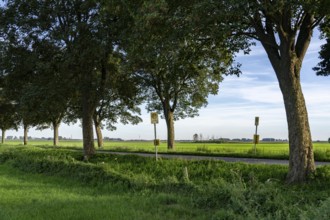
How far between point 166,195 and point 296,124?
6475 millimetres

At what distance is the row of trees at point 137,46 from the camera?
48.1 ft

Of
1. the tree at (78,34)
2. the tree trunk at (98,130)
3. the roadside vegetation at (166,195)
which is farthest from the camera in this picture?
the tree trunk at (98,130)

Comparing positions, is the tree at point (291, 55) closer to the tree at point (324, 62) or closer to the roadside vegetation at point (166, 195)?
the roadside vegetation at point (166, 195)

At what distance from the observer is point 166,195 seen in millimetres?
11742

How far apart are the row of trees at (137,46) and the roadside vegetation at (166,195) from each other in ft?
12.1

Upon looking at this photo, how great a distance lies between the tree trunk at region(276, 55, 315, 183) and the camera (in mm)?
15273

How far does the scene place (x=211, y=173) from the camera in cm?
1816

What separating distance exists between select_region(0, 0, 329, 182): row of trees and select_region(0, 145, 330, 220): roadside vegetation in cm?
369

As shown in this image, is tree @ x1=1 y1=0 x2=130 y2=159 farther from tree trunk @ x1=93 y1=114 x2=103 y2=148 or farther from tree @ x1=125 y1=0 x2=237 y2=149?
tree trunk @ x1=93 y1=114 x2=103 y2=148

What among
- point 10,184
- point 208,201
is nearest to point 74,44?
point 10,184

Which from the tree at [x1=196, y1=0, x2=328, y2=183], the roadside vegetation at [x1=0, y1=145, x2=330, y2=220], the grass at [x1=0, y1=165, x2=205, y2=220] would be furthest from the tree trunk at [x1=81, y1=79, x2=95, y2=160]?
the tree at [x1=196, y1=0, x2=328, y2=183]

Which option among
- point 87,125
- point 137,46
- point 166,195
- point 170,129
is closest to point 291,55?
point 137,46

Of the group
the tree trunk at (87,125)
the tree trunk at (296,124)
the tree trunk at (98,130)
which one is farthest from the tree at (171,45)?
the tree trunk at (98,130)

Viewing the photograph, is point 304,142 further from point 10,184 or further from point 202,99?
point 202,99
